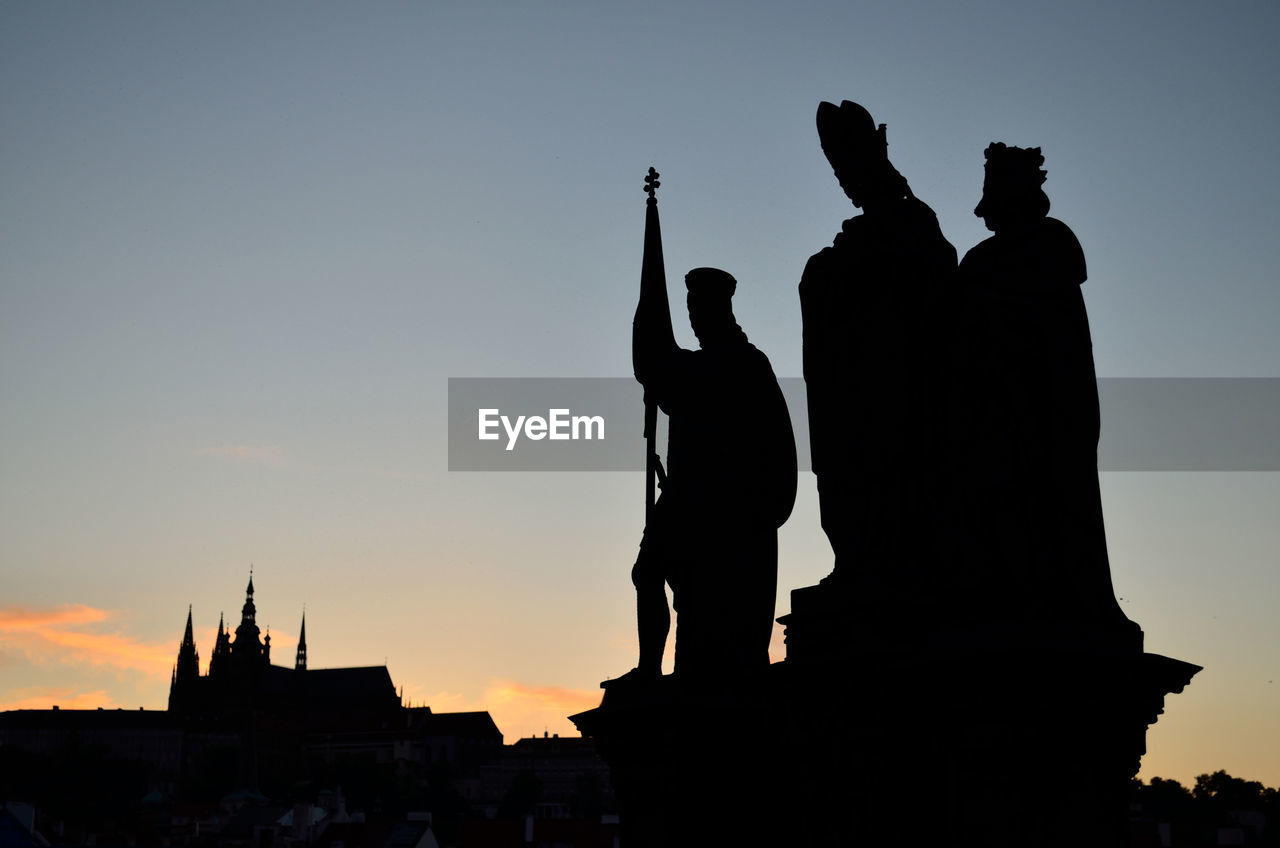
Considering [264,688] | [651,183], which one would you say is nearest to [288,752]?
[264,688]

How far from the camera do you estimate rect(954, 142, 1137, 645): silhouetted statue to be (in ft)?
19.6

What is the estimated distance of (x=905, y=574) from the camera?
636cm

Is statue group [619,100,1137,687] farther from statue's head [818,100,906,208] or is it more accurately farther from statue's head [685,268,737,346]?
statue's head [685,268,737,346]

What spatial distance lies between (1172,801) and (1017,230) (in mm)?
95209

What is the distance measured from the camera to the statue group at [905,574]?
227 inches

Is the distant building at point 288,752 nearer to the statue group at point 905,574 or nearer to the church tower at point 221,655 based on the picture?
the church tower at point 221,655

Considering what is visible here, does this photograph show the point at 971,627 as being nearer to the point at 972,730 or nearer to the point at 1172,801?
the point at 972,730

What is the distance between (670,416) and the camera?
8.06 meters

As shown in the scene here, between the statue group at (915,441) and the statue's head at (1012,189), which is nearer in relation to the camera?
the statue group at (915,441)

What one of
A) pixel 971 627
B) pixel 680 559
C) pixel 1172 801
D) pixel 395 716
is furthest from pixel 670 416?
pixel 395 716

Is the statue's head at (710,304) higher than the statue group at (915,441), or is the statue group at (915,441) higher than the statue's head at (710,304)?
the statue's head at (710,304)

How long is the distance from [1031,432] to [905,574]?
0.72 meters

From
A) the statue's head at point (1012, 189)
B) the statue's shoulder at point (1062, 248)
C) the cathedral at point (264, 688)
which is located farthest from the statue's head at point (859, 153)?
the cathedral at point (264, 688)

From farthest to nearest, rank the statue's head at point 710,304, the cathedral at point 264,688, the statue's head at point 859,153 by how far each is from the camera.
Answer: the cathedral at point 264,688
the statue's head at point 710,304
the statue's head at point 859,153
